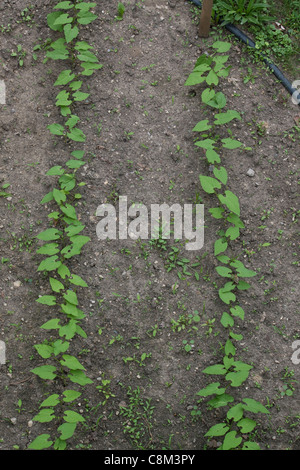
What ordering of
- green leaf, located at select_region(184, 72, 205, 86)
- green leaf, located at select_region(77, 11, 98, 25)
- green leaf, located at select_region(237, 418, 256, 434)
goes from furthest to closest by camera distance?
green leaf, located at select_region(77, 11, 98, 25), green leaf, located at select_region(184, 72, 205, 86), green leaf, located at select_region(237, 418, 256, 434)

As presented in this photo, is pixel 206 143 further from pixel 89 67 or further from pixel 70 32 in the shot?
pixel 70 32

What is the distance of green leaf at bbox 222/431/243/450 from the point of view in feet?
10.9

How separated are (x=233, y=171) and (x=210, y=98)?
489 millimetres

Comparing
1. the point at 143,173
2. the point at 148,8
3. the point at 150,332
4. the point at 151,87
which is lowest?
the point at 150,332

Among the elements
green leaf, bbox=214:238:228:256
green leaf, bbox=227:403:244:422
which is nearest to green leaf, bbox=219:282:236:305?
green leaf, bbox=214:238:228:256

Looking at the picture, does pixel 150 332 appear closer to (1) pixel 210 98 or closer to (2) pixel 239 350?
(2) pixel 239 350

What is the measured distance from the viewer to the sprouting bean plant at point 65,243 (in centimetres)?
342

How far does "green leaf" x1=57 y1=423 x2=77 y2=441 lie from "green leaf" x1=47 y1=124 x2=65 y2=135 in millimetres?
1749

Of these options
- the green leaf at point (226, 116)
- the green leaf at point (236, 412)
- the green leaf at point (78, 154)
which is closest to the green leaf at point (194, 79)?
the green leaf at point (226, 116)

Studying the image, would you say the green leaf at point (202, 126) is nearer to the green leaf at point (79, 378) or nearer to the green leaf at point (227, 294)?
the green leaf at point (227, 294)

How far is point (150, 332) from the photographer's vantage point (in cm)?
365

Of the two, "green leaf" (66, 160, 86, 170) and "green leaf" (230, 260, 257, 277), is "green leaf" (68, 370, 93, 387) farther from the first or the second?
"green leaf" (66, 160, 86, 170)

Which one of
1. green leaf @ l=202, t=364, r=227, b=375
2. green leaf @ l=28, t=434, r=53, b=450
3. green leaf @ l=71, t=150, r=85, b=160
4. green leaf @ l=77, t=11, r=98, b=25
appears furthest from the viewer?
green leaf @ l=77, t=11, r=98, b=25

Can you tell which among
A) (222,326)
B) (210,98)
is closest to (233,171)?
(210,98)
